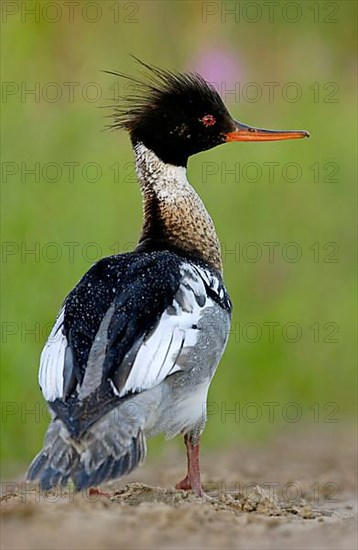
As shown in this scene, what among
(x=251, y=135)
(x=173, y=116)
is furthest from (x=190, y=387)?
(x=251, y=135)

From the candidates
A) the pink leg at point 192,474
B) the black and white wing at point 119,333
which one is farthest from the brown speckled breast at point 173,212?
the pink leg at point 192,474

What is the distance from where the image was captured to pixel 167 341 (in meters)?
4.61

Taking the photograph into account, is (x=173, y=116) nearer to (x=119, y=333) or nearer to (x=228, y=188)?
(x=119, y=333)

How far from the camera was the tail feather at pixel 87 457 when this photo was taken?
420cm

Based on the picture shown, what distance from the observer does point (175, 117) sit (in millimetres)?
6008

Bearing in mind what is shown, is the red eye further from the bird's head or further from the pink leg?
the pink leg

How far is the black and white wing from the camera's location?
438cm

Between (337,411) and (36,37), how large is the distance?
334cm

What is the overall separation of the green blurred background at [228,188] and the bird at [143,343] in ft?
5.46

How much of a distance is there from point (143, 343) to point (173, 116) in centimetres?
180

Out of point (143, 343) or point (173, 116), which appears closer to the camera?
point (143, 343)

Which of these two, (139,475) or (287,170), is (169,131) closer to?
(139,475)

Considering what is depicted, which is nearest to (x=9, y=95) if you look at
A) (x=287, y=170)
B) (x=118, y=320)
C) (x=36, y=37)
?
(x=36, y=37)

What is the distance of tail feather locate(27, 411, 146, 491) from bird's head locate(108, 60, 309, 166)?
2.03m
